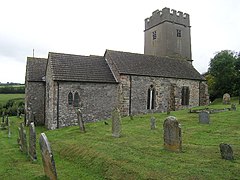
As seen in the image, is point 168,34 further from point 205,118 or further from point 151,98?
point 205,118

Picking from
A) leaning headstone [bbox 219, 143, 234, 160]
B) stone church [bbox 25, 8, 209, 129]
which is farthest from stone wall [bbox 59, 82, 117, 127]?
leaning headstone [bbox 219, 143, 234, 160]

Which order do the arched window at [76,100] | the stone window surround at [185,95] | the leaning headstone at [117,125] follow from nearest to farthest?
the leaning headstone at [117,125] → the arched window at [76,100] → the stone window surround at [185,95]

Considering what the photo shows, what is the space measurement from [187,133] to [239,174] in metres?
5.98

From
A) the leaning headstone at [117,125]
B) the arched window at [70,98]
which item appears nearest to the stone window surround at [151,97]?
the arched window at [70,98]

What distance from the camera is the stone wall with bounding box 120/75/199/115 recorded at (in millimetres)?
23641

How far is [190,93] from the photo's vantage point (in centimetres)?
2889

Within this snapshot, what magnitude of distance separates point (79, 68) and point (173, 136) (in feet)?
48.5

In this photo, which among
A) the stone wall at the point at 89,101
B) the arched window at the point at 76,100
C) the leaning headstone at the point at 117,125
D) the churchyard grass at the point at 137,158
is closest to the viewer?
the churchyard grass at the point at 137,158

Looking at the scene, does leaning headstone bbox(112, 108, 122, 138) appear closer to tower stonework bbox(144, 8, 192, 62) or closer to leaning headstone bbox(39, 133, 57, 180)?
leaning headstone bbox(39, 133, 57, 180)

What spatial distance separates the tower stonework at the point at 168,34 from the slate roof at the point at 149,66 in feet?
11.7

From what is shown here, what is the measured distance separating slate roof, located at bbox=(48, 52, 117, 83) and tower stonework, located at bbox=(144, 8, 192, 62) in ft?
39.2

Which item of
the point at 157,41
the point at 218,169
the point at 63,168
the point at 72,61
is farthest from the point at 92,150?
the point at 157,41

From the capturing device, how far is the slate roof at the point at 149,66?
24.8 meters

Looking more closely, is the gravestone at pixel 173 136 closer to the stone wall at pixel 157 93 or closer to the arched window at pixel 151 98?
the stone wall at pixel 157 93
